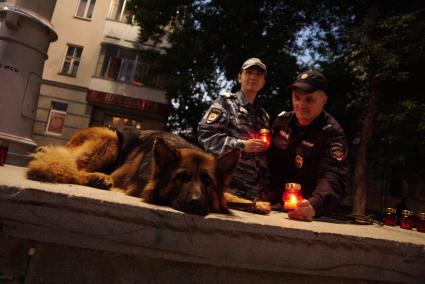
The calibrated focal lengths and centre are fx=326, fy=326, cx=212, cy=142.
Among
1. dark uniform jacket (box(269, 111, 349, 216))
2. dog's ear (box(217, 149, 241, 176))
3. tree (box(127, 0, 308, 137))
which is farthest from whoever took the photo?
tree (box(127, 0, 308, 137))

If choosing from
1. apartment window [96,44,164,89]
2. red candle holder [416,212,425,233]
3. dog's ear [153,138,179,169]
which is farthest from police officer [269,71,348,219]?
apartment window [96,44,164,89]

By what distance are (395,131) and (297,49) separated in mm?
5812

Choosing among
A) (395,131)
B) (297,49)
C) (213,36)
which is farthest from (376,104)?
(213,36)

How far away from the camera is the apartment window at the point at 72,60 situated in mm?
18922

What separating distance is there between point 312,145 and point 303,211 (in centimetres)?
94

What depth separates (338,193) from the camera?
10.3 feet

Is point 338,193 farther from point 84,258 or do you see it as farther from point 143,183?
point 84,258

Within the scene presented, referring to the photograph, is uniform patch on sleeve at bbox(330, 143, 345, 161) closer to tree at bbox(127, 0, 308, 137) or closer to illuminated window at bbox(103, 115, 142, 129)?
tree at bbox(127, 0, 308, 137)

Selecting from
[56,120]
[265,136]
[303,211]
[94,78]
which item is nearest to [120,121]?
[94,78]

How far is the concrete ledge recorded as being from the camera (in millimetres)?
1951

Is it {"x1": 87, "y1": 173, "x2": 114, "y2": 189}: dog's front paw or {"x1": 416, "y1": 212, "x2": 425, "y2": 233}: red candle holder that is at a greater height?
{"x1": 416, "y1": 212, "x2": 425, "y2": 233}: red candle holder

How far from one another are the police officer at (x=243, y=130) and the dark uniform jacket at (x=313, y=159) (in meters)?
0.21

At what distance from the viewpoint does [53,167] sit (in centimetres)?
259

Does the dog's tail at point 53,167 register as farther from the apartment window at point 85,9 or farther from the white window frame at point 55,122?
the apartment window at point 85,9
